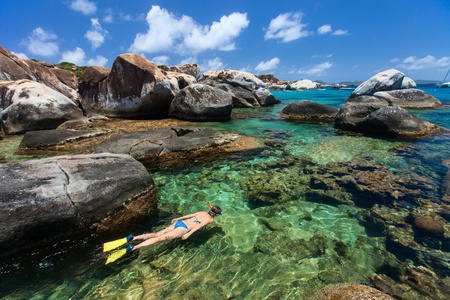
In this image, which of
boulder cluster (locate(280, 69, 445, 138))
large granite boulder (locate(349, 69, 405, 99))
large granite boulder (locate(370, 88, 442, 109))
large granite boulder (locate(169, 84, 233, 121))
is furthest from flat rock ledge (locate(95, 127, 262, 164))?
large granite boulder (locate(349, 69, 405, 99))

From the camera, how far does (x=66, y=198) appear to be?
A: 3.07 meters

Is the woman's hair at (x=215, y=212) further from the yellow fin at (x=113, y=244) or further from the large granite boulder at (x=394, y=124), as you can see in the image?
the large granite boulder at (x=394, y=124)

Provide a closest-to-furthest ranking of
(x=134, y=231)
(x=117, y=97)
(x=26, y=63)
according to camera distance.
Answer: (x=134, y=231)
(x=117, y=97)
(x=26, y=63)

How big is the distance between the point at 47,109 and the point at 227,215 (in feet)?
35.2

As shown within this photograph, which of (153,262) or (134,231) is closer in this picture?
(153,262)

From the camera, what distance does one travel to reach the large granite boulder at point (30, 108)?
9.45 metres

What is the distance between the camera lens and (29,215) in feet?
9.12

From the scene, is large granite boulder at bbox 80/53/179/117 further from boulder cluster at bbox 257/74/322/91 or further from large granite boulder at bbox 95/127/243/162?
boulder cluster at bbox 257/74/322/91

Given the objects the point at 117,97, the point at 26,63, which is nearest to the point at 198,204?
the point at 117,97

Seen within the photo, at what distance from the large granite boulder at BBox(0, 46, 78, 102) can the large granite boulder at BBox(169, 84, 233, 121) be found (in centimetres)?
802

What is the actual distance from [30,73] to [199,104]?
38.1ft

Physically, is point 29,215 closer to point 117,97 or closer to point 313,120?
point 117,97

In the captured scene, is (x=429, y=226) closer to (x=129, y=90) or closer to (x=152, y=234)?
(x=152, y=234)

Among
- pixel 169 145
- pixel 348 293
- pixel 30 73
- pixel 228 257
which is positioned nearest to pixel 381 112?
pixel 169 145
